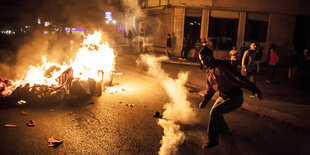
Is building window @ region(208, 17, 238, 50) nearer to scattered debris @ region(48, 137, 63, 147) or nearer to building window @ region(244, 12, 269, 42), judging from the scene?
building window @ region(244, 12, 269, 42)

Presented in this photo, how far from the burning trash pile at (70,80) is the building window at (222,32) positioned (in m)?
11.6

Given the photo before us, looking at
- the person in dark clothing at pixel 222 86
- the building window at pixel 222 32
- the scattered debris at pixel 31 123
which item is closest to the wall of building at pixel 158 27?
the building window at pixel 222 32

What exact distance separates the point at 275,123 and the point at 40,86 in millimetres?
6630

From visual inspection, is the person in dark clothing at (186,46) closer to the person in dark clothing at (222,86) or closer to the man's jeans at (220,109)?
the person in dark clothing at (222,86)

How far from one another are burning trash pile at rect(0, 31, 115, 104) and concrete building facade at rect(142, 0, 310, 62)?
10.9 m

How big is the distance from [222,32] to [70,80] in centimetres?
1430

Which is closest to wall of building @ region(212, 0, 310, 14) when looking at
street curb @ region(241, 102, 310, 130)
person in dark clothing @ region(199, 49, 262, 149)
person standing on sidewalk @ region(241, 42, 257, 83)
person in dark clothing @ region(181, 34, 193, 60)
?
person in dark clothing @ region(181, 34, 193, 60)

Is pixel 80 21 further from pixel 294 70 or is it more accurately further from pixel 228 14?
pixel 294 70

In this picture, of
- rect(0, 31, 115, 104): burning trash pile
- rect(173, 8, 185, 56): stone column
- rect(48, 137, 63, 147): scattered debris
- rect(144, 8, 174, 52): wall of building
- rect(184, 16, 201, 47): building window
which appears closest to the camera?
rect(48, 137, 63, 147): scattered debris

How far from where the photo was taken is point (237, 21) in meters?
19.1

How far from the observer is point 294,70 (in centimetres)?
1227

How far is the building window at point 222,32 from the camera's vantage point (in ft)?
62.7

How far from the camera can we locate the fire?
809 cm

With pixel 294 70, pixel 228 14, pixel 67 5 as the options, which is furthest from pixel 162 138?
pixel 228 14
